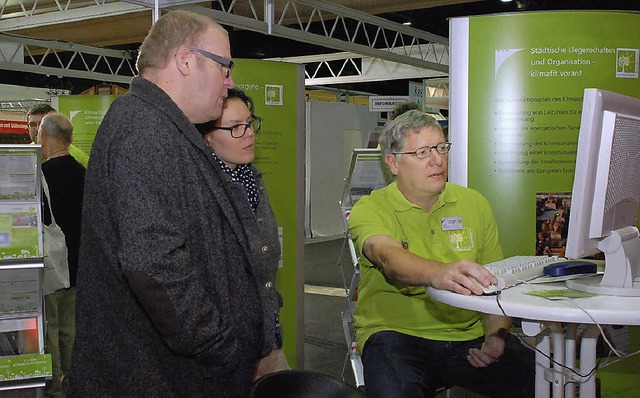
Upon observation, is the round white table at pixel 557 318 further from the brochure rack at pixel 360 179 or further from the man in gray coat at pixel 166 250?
the brochure rack at pixel 360 179

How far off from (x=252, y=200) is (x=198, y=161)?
3.31 ft

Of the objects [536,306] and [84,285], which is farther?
[536,306]

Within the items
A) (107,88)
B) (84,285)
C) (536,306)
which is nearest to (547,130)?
(536,306)

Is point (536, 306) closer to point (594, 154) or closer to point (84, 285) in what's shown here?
point (594, 154)

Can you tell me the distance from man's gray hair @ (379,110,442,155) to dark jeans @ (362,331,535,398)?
0.65 meters

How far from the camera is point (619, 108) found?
5.64ft

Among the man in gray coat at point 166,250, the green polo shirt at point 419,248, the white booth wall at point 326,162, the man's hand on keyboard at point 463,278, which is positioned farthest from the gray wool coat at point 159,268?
the white booth wall at point 326,162

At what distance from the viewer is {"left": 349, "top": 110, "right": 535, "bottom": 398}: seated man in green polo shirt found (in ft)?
6.97

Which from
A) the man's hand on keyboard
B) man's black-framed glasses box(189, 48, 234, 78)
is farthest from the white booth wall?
man's black-framed glasses box(189, 48, 234, 78)

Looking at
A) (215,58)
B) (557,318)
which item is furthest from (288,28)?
(557,318)

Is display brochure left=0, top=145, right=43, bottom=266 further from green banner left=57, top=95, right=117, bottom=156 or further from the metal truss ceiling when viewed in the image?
green banner left=57, top=95, right=117, bottom=156

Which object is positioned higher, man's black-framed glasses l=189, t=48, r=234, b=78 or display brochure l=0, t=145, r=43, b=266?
man's black-framed glasses l=189, t=48, r=234, b=78

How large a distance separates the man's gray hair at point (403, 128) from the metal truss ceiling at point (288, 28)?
275 centimetres

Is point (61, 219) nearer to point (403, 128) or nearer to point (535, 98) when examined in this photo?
point (403, 128)
